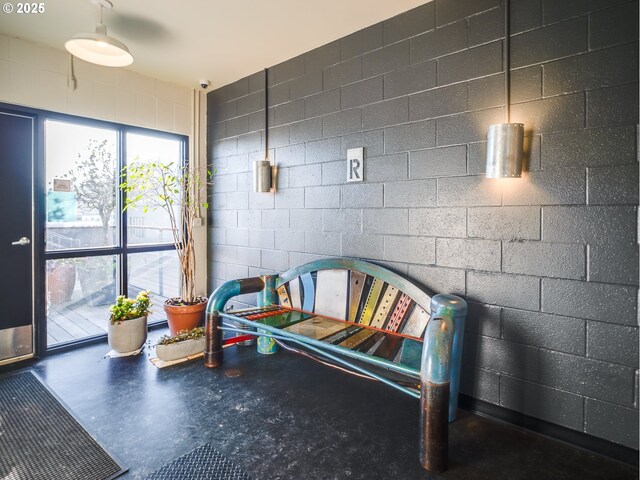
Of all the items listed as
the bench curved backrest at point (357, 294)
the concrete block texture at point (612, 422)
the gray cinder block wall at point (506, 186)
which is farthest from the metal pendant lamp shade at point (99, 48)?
the concrete block texture at point (612, 422)

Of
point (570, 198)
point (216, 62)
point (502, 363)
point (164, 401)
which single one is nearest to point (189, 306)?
point (164, 401)

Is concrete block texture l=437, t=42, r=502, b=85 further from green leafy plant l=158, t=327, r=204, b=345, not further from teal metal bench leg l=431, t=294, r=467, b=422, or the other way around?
green leafy plant l=158, t=327, r=204, b=345

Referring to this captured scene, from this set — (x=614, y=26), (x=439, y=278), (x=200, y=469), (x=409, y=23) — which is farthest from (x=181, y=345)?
(x=614, y=26)

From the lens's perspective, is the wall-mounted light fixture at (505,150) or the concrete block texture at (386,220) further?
the concrete block texture at (386,220)

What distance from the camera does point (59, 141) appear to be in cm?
333

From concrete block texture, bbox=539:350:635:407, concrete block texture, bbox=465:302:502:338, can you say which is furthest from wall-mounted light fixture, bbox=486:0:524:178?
concrete block texture, bbox=539:350:635:407

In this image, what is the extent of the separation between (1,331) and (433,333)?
3528 mm

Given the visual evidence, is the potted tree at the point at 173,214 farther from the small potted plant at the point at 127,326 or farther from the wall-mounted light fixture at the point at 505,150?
the wall-mounted light fixture at the point at 505,150

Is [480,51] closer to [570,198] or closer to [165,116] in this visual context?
[570,198]

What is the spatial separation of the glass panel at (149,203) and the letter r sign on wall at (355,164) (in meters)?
1.96

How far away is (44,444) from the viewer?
6.50ft

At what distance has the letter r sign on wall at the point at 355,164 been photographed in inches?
111

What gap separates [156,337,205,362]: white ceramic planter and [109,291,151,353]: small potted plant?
34 centimetres

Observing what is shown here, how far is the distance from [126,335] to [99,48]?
7.50 ft
